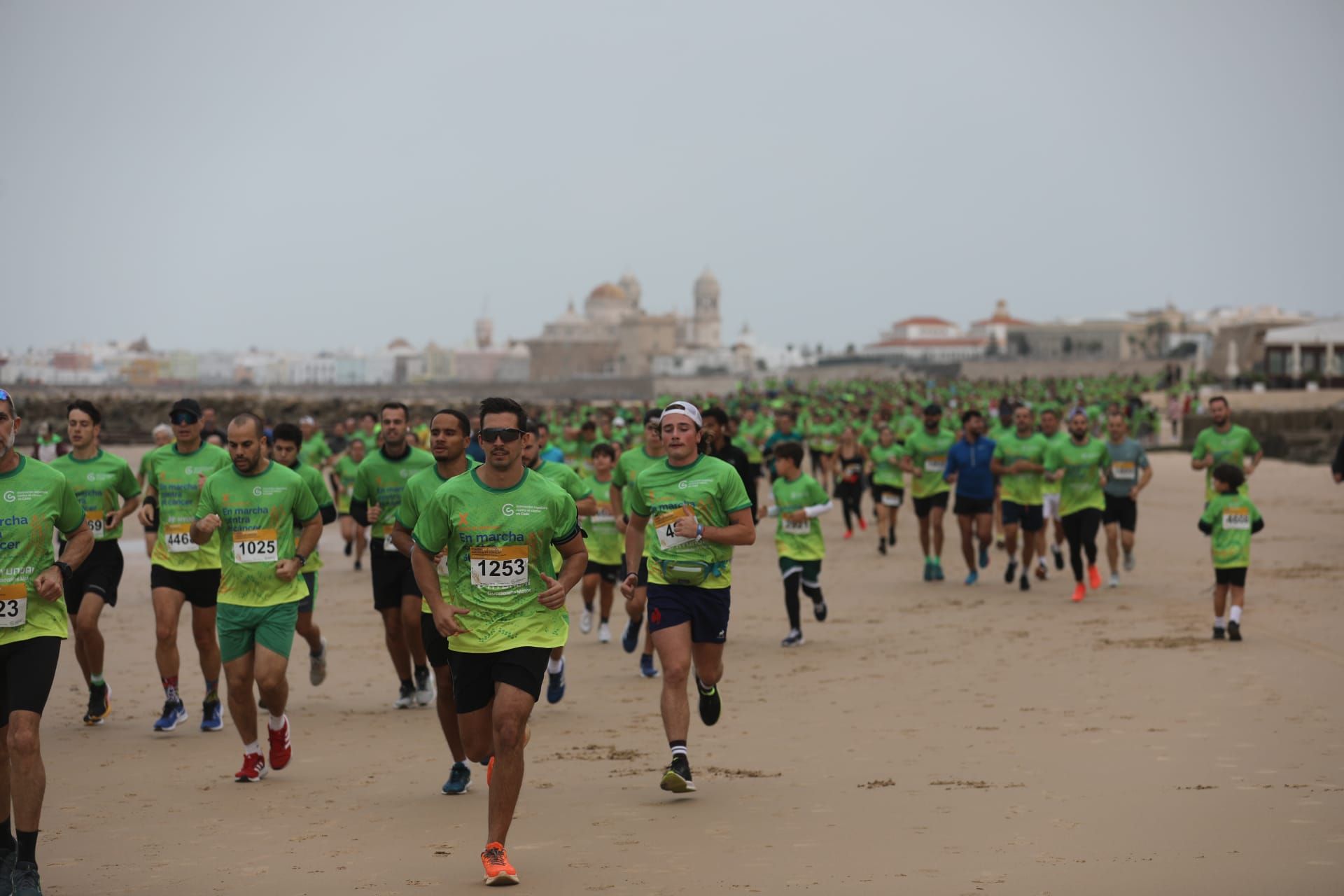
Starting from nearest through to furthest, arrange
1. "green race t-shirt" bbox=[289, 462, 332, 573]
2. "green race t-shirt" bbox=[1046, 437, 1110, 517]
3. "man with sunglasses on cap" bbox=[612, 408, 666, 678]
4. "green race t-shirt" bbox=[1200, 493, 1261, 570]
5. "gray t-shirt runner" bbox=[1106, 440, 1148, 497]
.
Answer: "green race t-shirt" bbox=[289, 462, 332, 573], "man with sunglasses on cap" bbox=[612, 408, 666, 678], "green race t-shirt" bbox=[1200, 493, 1261, 570], "green race t-shirt" bbox=[1046, 437, 1110, 517], "gray t-shirt runner" bbox=[1106, 440, 1148, 497]

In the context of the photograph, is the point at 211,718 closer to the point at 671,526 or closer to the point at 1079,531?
the point at 671,526

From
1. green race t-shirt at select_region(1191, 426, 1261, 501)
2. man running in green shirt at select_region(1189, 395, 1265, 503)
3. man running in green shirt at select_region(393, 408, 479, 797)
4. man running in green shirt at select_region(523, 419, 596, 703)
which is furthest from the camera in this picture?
green race t-shirt at select_region(1191, 426, 1261, 501)

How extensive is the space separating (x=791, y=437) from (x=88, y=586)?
262 inches

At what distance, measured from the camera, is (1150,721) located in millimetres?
7973

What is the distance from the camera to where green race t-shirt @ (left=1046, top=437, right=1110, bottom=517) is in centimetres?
1336

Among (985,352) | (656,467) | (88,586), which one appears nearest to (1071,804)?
(656,467)

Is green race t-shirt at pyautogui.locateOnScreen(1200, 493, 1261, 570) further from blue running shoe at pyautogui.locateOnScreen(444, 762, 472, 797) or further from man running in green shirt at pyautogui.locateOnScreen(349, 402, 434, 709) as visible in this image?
blue running shoe at pyautogui.locateOnScreen(444, 762, 472, 797)

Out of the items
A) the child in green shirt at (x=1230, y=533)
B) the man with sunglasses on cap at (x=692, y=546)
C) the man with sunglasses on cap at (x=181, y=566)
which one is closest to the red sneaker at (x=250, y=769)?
the man with sunglasses on cap at (x=181, y=566)

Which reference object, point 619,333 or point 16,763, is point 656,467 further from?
point 619,333

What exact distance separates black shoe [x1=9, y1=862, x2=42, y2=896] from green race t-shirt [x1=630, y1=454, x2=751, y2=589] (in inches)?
114

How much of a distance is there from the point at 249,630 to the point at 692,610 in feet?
6.52

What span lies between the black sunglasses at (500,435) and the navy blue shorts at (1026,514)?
9.41 m

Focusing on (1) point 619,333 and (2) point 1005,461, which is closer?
(2) point 1005,461

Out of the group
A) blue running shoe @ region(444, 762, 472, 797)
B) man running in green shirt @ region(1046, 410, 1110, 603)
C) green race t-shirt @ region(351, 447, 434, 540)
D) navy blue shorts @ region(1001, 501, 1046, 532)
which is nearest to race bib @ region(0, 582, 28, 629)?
blue running shoe @ region(444, 762, 472, 797)
